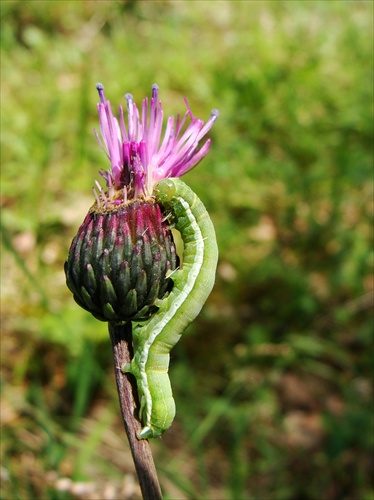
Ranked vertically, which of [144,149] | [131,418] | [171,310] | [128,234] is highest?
[144,149]

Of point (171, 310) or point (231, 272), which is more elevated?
point (231, 272)

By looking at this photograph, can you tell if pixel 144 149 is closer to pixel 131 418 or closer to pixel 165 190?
pixel 165 190

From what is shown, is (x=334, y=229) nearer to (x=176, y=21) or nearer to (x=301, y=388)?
(x=301, y=388)

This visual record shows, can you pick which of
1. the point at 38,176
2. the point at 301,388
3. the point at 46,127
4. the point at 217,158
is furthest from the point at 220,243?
the point at 46,127

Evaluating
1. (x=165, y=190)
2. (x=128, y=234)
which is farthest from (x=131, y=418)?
(x=165, y=190)

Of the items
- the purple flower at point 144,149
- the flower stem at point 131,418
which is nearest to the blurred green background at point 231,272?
the flower stem at point 131,418

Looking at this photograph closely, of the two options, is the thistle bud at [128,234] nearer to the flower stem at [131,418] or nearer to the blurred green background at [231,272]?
the flower stem at [131,418]
